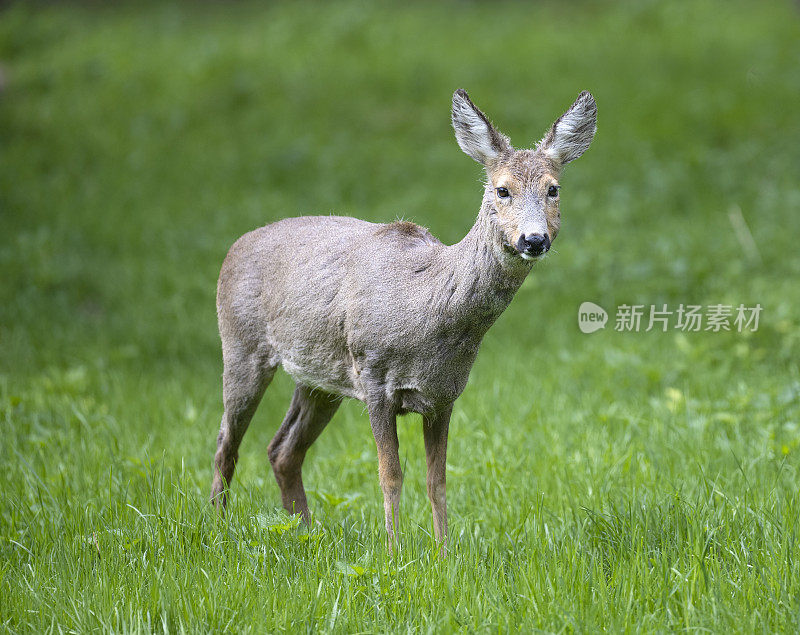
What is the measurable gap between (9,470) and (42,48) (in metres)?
9.85

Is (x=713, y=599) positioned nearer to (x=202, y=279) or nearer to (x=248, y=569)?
(x=248, y=569)

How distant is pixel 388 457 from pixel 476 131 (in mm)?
1367

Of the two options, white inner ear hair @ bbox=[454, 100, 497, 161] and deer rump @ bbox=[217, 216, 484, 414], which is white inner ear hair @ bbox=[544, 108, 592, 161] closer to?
white inner ear hair @ bbox=[454, 100, 497, 161]

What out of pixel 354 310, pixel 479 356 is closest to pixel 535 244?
pixel 354 310

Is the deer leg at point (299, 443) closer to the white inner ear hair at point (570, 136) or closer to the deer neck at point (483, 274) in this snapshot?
the deer neck at point (483, 274)

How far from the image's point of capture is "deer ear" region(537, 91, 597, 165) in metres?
3.65

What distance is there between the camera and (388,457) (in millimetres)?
3969

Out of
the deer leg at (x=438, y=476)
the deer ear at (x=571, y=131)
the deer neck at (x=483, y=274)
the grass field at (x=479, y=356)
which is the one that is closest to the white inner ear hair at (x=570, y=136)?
the deer ear at (x=571, y=131)

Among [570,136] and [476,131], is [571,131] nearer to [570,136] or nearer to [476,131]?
[570,136]

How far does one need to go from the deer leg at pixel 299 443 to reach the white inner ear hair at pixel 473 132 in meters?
1.47

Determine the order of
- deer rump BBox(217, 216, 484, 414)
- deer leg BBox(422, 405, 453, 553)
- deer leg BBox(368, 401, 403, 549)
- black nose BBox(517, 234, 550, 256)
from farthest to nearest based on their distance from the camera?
A: deer leg BBox(422, 405, 453, 553) → deer leg BBox(368, 401, 403, 549) → deer rump BBox(217, 216, 484, 414) → black nose BBox(517, 234, 550, 256)

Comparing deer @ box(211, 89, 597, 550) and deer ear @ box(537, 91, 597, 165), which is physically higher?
deer ear @ box(537, 91, 597, 165)

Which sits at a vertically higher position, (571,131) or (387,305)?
(571,131)

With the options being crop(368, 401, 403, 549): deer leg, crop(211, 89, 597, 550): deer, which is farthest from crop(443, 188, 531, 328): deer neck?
crop(368, 401, 403, 549): deer leg
